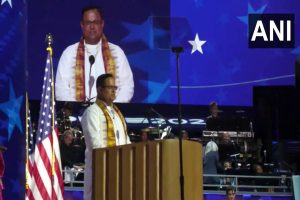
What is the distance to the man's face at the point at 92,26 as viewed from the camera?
19.4 metres

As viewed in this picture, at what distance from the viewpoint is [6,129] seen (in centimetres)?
1165

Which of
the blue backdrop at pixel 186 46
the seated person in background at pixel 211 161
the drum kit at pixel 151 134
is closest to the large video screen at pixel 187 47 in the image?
the blue backdrop at pixel 186 46

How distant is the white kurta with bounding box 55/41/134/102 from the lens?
19.0 m

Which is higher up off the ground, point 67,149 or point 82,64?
point 82,64

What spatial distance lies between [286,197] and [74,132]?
13.0 feet

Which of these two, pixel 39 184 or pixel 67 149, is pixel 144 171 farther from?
pixel 67 149

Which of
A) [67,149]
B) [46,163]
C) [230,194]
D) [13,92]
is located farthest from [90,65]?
[13,92]

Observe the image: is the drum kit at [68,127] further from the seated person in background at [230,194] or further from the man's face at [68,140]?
the seated person in background at [230,194]

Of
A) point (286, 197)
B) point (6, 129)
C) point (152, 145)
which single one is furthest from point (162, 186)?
point (286, 197)

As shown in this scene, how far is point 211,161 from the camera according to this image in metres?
16.3

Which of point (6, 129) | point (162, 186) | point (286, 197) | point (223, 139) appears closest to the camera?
point (162, 186)

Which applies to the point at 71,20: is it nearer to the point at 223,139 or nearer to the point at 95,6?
the point at 95,6

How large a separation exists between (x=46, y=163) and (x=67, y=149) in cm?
318

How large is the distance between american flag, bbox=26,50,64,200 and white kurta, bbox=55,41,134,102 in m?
5.49
